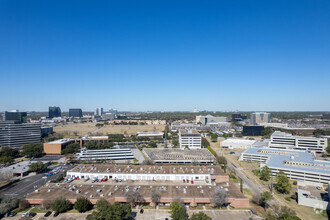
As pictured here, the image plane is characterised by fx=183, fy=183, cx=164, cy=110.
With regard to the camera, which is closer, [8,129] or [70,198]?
[70,198]

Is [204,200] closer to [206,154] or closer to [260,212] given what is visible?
[260,212]

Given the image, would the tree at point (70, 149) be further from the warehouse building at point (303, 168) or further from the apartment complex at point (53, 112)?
the apartment complex at point (53, 112)

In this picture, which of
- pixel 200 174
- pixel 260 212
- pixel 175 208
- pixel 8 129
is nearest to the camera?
pixel 175 208

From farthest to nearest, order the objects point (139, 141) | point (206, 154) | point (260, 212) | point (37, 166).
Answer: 1. point (139, 141)
2. point (206, 154)
3. point (37, 166)
4. point (260, 212)

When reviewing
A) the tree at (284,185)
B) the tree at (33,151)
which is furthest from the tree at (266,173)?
the tree at (33,151)

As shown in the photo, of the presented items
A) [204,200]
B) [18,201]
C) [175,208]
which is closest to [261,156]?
[204,200]

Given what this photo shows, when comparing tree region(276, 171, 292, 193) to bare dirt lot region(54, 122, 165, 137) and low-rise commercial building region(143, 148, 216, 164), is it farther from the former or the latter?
bare dirt lot region(54, 122, 165, 137)

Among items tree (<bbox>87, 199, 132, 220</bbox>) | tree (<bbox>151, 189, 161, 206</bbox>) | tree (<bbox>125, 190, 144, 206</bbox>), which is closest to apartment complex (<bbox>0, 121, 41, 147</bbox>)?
tree (<bbox>125, 190, 144, 206</bbox>)
